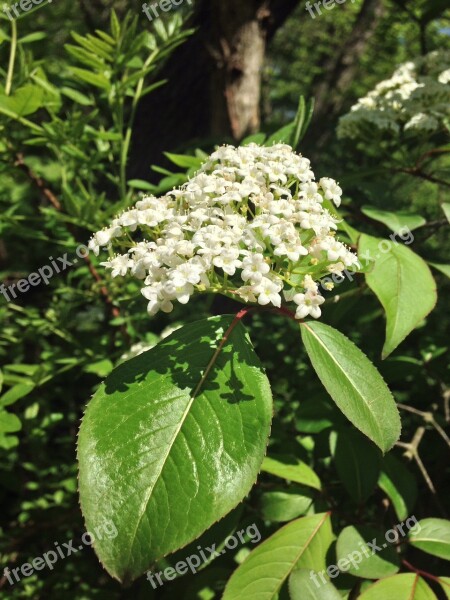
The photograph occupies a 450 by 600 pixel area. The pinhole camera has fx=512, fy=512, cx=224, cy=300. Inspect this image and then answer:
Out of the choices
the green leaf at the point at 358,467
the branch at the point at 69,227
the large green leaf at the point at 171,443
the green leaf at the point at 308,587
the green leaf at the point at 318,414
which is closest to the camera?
the large green leaf at the point at 171,443

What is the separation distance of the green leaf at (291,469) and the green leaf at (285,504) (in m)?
0.05

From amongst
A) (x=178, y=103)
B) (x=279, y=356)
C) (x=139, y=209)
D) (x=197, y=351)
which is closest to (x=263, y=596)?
(x=197, y=351)

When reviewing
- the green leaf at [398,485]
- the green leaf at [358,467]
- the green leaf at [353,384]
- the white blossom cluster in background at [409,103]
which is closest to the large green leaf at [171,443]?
the green leaf at [353,384]

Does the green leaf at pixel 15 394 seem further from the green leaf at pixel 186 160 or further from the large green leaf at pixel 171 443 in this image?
the green leaf at pixel 186 160

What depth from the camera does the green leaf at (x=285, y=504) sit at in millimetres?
1600

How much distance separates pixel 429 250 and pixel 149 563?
2491mm

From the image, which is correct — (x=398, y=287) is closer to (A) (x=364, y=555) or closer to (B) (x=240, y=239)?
(B) (x=240, y=239)

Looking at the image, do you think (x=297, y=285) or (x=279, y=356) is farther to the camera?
(x=279, y=356)

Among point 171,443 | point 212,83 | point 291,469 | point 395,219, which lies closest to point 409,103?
point 395,219

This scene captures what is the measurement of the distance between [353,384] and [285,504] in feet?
2.26

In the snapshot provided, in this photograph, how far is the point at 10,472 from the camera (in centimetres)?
231

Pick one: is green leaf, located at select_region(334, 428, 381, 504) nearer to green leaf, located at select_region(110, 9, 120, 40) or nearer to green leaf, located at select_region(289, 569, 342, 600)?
green leaf, located at select_region(289, 569, 342, 600)

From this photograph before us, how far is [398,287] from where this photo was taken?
129 cm

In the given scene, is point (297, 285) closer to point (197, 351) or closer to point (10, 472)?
point (197, 351)
